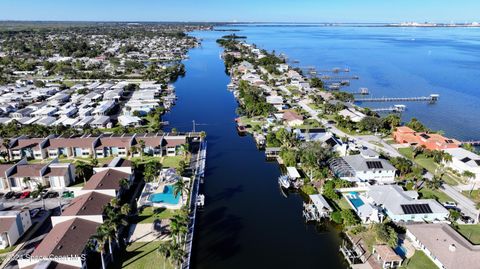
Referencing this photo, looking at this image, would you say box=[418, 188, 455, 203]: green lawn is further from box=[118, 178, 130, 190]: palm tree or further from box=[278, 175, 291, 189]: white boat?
box=[118, 178, 130, 190]: palm tree

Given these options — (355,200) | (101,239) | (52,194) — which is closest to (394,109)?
(355,200)

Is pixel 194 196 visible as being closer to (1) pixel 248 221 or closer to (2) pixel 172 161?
(1) pixel 248 221

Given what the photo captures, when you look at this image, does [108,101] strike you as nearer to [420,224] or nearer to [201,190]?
[201,190]

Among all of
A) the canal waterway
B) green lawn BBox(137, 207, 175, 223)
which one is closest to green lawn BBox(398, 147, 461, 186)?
the canal waterway

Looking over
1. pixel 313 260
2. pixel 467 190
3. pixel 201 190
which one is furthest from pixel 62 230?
pixel 467 190

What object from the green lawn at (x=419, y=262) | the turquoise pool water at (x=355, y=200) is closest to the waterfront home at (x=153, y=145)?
the turquoise pool water at (x=355, y=200)

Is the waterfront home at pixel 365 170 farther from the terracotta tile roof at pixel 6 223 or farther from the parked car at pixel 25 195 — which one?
the parked car at pixel 25 195

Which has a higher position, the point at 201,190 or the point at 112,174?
the point at 112,174

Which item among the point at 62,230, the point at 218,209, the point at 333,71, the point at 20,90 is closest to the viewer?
the point at 62,230
